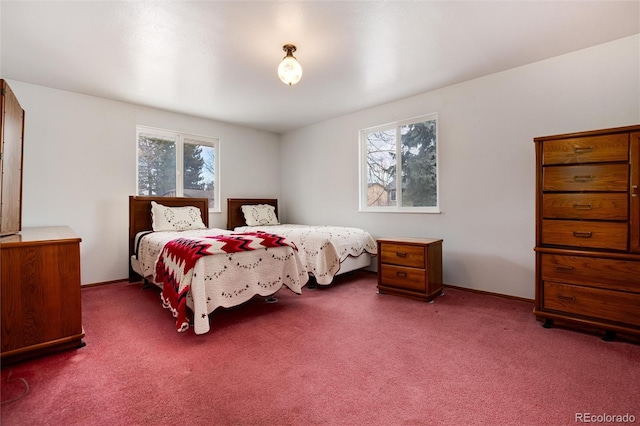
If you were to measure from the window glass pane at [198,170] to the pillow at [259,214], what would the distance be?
0.57m

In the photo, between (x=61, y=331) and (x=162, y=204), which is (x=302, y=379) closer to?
(x=61, y=331)

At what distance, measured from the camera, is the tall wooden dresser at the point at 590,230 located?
203 cm

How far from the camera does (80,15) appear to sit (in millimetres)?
2145

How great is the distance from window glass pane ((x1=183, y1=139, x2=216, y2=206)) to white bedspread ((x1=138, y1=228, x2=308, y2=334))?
155cm

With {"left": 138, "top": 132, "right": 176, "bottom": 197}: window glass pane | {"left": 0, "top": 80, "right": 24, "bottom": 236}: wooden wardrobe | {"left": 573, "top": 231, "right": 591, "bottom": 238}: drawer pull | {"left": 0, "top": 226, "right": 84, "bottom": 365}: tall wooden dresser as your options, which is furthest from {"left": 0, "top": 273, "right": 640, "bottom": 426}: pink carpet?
{"left": 138, "top": 132, "right": 176, "bottom": 197}: window glass pane

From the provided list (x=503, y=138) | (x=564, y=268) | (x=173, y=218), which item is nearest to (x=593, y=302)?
(x=564, y=268)

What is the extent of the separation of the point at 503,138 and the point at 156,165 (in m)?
4.41

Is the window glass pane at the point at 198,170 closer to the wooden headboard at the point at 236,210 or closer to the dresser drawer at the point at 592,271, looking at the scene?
the wooden headboard at the point at 236,210

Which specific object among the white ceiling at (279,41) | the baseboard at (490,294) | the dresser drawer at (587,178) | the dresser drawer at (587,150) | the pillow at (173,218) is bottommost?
the baseboard at (490,294)

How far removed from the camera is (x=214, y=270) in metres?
2.38

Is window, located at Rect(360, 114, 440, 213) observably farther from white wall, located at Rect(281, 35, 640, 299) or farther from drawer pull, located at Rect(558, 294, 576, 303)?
drawer pull, located at Rect(558, 294, 576, 303)

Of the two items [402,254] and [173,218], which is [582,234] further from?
[173,218]

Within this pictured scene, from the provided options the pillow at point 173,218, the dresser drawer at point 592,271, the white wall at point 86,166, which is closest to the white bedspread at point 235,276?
the pillow at point 173,218

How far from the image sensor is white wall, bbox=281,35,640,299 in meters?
2.63
